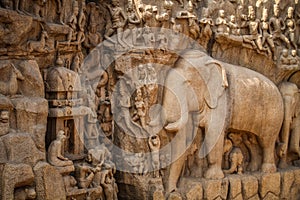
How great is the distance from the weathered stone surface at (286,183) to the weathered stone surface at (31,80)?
4.17 meters

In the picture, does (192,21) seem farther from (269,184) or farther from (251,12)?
(269,184)

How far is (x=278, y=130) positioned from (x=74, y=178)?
11.2ft

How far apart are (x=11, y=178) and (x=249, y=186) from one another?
3703mm

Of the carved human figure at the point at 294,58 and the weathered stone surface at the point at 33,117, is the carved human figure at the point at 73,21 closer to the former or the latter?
the weathered stone surface at the point at 33,117

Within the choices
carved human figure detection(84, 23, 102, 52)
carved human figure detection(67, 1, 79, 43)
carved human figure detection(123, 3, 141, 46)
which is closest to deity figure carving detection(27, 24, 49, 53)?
carved human figure detection(67, 1, 79, 43)

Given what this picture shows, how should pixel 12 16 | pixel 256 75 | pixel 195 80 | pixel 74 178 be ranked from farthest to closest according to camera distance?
1. pixel 256 75
2. pixel 195 80
3. pixel 74 178
4. pixel 12 16

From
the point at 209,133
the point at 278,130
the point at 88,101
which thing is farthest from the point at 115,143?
the point at 278,130

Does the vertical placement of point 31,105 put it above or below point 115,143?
above

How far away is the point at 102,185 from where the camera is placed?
20.6 feet

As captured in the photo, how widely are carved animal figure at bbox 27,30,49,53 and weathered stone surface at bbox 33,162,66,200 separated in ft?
4.10

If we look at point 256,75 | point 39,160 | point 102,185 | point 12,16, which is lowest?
point 102,185

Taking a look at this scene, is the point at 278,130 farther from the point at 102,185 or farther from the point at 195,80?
the point at 102,185

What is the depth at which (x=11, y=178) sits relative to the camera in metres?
5.27

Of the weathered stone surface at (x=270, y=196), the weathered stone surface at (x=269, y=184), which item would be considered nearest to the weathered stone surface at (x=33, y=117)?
the weathered stone surface at (x=269, y=184)
